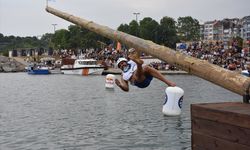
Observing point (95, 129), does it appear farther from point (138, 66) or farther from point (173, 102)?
point (138, 66)

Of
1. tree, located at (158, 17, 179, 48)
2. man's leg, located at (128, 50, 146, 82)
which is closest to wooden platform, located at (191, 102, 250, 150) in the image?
man's leg, located at (128, 50, 146, 82)

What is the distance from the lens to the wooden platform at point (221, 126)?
5.96 m

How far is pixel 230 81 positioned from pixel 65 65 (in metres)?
94.8

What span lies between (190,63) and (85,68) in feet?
269

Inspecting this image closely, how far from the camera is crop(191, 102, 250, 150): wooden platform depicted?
596 cm

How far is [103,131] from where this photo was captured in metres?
18.3

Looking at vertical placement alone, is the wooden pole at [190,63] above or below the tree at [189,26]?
below

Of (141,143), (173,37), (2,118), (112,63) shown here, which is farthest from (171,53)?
(173,37)

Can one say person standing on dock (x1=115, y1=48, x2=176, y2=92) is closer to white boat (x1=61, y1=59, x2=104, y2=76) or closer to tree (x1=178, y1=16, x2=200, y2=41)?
white boat (x1=61, y1=59, x2=104, y2=76)

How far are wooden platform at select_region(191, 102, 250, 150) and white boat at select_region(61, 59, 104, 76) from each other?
8001cm

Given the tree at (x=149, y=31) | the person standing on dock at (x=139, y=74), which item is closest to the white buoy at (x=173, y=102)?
the person standing on dock at (x=139, y=74)

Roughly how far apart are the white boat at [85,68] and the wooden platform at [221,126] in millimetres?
80008

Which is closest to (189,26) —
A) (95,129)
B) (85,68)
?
(85,68)

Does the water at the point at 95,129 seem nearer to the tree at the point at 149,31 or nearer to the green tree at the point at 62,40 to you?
the tree at the point at 149,31
